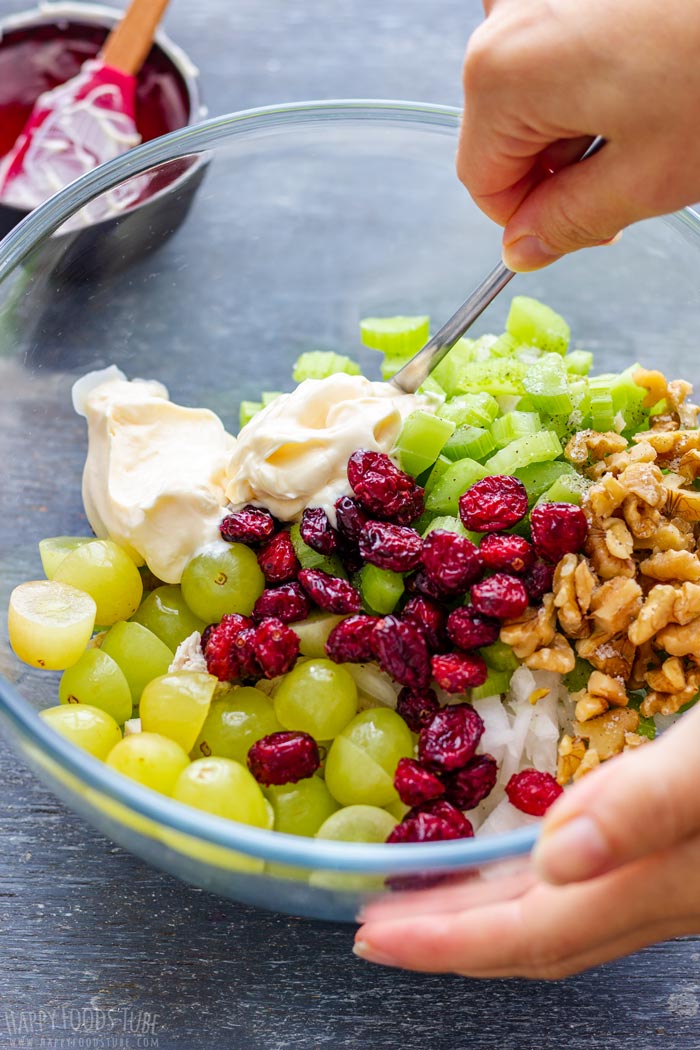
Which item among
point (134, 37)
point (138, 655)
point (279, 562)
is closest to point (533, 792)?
point (279, 562)

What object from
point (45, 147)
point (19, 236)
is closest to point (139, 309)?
point (19, 236)

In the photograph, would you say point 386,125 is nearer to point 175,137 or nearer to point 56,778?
point 175,137

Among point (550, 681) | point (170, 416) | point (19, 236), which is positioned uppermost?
point (19, 236)

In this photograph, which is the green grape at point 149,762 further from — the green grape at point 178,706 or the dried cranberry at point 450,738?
the dried cranberry at point 450,738

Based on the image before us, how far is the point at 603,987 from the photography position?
5.02ft

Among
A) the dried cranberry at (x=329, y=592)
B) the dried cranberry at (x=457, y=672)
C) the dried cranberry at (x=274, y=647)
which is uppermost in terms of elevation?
the dried cranberry at (x=329, y=592)

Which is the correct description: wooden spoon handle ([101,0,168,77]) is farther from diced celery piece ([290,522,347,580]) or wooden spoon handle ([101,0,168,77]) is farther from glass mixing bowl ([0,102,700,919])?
diced celery piece ([290,522,347,580])

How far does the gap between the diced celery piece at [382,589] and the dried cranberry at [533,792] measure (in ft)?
1.05

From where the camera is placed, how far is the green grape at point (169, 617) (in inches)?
67.5

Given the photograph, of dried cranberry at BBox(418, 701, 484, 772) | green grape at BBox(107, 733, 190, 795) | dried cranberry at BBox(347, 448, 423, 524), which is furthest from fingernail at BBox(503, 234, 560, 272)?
green grape at BBox(107, 733, 190, 795)

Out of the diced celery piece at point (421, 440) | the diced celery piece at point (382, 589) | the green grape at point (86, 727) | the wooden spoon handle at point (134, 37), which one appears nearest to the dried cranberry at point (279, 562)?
the diced celery piece at point (382, 589)

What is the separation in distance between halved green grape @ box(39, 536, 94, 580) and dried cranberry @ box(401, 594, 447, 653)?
586 mm

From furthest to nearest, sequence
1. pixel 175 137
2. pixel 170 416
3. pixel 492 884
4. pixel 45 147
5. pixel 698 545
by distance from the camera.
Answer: pixel 45 147
pixel 175 137
pixel 170 416
pixel 698 545
pixel 492 884

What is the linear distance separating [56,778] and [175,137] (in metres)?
1.26
